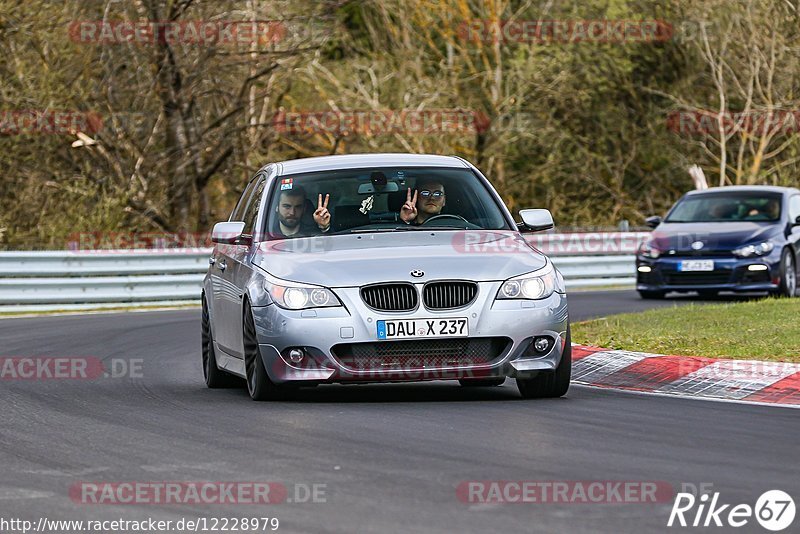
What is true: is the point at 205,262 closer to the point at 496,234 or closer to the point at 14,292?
the point at 14,292

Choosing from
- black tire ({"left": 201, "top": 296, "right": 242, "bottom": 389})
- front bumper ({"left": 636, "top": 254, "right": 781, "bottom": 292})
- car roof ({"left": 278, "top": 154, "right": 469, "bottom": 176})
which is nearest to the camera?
car roof ({"left": 278, "top": 154, "right": 469, "bottom": 176})

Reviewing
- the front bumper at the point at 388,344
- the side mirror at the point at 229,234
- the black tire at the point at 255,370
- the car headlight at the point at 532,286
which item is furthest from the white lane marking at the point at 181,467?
the side mirror at the point at 229,234

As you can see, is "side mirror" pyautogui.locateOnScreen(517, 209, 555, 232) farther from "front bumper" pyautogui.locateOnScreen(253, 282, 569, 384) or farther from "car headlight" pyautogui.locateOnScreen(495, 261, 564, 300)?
"front bumper" pyautogui.locateOnScreen(253, 282, 569, 384)

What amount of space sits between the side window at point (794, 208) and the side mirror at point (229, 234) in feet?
42.3

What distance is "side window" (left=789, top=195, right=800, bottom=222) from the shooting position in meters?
22.6

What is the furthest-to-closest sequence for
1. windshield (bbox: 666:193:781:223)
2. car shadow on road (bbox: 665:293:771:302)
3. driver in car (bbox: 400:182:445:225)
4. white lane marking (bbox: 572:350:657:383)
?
windshield (bbox: 666:193:781:223) < car shadow on road (bbox: 665:293:771:302) < white lane marking (bbox: 572:350:657:383) < driver in car (bbox: 400:182:445:225)

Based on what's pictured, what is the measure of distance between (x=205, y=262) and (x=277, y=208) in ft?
43.8

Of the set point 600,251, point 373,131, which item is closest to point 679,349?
point 600,251

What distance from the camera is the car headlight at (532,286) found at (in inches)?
404

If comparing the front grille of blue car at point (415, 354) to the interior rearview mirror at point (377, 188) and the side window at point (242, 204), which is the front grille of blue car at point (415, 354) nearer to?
the interior rearview mirror at point (377, 188)

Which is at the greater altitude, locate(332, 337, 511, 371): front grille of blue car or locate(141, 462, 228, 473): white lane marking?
locate(141, 462, 228, 473): white lane marking

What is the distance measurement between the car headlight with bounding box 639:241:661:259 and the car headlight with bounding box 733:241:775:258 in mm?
1163

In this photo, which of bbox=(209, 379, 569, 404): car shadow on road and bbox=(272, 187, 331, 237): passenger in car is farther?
bbox=(272, 187, 331, 237): passenger in car

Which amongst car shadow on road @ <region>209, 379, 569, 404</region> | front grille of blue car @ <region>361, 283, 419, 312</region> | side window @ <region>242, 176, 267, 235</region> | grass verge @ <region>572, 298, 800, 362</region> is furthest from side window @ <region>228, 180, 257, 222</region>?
grass verge @ <region>572, 298, 800, 362</region>
